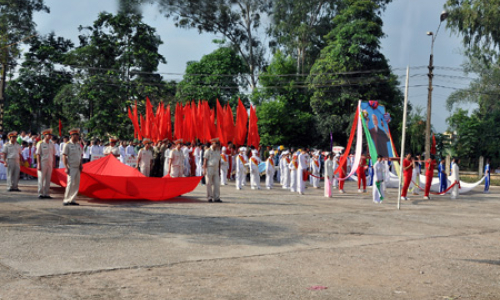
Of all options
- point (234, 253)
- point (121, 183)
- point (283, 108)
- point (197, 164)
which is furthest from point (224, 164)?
point (283, 108)

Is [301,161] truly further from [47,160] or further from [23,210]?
[23,210]

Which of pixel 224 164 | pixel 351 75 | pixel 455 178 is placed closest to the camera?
pixel 455 178

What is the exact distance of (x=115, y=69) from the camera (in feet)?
120

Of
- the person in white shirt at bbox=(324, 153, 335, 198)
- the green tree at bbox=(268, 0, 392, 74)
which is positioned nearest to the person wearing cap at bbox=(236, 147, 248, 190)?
the person in white shirt at bbox=(324, 153, 335, 198)

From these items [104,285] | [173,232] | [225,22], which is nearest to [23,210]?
[173,232]

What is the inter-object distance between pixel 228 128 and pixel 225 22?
20579 millimetres

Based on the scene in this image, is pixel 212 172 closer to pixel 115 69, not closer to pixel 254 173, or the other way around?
pixel 254 173

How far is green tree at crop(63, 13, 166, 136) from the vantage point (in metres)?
34.7

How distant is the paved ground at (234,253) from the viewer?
549cm

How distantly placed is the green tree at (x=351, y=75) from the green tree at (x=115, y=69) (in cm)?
1225

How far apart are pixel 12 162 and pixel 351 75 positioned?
2399cm

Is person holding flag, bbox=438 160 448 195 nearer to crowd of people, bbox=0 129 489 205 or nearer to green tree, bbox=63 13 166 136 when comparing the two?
crowd of people, bbox=0 129 489 205

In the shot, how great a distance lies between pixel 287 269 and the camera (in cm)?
642

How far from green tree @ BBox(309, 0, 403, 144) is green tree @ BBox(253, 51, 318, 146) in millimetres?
1453
